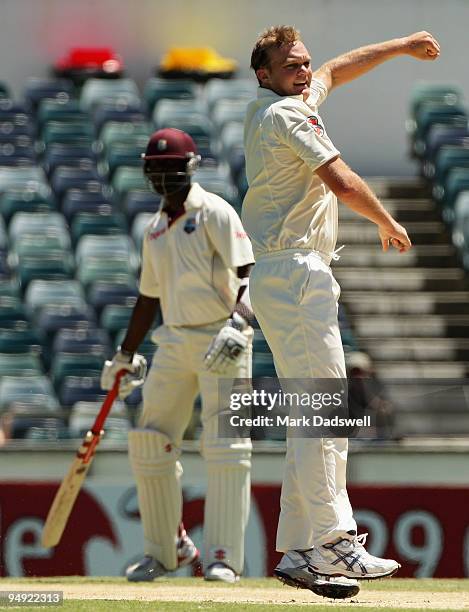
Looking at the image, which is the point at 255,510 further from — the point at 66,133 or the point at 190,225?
the point at 66,133

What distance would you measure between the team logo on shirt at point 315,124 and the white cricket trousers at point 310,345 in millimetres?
426

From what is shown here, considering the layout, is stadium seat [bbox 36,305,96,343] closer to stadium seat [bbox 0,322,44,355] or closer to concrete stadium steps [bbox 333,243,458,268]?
stadium seat [bbox 0,322,44,355]

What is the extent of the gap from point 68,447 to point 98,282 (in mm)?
4234

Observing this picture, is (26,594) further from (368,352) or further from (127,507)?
(368,352)

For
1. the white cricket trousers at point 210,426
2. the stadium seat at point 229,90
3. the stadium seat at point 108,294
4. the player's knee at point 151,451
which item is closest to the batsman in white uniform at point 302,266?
the white cricket trousers at point 210,426

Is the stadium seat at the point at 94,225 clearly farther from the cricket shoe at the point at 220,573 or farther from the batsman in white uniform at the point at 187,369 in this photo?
the cricket shoe at the point at 220,573

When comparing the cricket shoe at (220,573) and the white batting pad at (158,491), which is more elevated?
the white batting pad at (158,491)

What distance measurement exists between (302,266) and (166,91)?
11.9 meters

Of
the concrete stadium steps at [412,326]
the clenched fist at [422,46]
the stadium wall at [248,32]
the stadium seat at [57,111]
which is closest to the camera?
the clenched fist at [422,46]

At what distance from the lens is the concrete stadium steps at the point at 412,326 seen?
14.5m

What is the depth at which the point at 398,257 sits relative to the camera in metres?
15.7

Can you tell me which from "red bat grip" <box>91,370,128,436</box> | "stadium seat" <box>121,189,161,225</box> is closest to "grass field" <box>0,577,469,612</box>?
"red bat grip" <box>91,370,128,436</box>

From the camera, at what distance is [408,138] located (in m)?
17.8

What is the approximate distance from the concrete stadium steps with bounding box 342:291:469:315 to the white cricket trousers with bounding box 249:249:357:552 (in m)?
8.98
